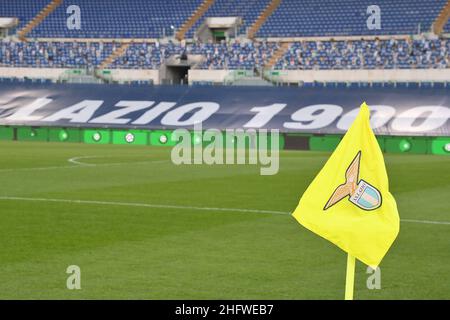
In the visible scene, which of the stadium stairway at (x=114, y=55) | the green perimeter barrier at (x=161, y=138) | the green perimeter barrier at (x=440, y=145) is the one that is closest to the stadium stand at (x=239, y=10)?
the stadium stairway at (x=114, y=55)

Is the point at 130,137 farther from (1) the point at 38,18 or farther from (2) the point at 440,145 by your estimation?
(1) the point at 38,18

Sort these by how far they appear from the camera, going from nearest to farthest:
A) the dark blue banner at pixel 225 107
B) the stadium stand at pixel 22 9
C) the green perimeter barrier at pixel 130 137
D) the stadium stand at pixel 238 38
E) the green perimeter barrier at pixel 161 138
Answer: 1. the dark blue banner at pixel 225 107
2. the green perimeter barrier at pixel 161 138
3. the green perimeter barrier at pixel 130 137
4. the stadium stand at pixel 238 38
5. the stadium stand at pixel 22 9

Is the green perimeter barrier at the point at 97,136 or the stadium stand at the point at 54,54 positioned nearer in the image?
the green perimeter barrier at the point at 97,136

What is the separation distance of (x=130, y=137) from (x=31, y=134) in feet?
19.0

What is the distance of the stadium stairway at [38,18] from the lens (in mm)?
70412

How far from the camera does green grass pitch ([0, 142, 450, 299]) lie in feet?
35.4

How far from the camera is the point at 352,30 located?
61.5 metres

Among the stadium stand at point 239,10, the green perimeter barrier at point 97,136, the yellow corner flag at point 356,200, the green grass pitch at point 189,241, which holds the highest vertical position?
the stadium stand at point 239,10

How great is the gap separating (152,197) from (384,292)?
1137 cm

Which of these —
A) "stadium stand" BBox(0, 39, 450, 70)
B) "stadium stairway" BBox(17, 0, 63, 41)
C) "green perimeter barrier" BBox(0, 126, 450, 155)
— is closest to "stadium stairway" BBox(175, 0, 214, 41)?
"stadium stand" BBox(0, 39, 450, 70)

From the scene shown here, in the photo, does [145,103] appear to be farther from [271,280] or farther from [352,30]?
[271,280]

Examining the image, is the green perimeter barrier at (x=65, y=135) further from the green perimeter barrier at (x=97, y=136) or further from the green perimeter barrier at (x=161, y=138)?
the green perimeter barrier at (x=161, y=138)

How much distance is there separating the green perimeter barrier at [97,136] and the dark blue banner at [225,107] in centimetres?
44
